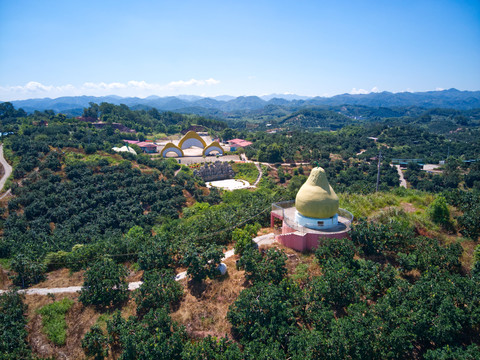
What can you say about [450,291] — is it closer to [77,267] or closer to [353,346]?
[353,346]

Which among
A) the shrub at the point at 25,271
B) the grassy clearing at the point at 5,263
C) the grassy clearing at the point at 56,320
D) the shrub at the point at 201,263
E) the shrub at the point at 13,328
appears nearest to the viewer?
the shrub at the point at 13,328

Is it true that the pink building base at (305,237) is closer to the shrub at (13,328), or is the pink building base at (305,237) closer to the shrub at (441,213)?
the shrub at (441,213)

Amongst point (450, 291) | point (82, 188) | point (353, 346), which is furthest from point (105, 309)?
point (82, 188)

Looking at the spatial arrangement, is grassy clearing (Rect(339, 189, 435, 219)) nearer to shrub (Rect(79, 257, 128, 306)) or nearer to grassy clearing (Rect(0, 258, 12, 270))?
shrub (Rect(79, 257, 128, 306))

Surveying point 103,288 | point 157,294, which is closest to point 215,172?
point 103,288

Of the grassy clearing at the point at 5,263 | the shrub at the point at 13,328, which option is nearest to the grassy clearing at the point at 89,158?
the grassy clearing at the point at 5,263

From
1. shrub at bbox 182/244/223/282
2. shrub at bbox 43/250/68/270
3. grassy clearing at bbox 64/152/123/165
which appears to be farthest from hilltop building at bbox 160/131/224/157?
shrub at bbox 182/244/223/282
